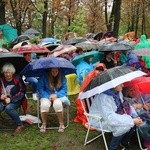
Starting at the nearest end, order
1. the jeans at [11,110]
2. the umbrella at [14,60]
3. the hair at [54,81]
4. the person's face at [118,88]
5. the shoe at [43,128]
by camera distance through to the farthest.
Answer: the person's face at [118,88], the jeans at [11,110], the umbrella at [14,60], the shoe at [43,128], the hair at [54,81]

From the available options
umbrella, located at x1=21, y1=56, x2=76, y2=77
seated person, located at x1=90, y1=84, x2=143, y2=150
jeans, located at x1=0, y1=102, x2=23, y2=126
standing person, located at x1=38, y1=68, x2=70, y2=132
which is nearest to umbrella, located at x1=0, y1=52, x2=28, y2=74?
umbrella, located at x1=21, y1=56, x2=76, y2=77

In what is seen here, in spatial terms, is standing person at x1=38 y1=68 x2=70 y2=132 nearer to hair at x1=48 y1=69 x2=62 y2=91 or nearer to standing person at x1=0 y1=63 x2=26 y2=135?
hair at x1=48 y1=69 x2=62 y2=91

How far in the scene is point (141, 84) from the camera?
6.41m

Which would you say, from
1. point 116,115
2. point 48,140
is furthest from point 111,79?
point 48,140

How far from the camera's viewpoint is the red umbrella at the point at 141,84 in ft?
20.9

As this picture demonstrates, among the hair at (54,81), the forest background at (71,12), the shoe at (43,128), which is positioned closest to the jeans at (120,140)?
the shoe at (43,128)

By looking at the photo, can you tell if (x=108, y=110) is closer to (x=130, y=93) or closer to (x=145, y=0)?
(x=130, y=93)

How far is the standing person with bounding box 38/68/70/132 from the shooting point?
7254mm

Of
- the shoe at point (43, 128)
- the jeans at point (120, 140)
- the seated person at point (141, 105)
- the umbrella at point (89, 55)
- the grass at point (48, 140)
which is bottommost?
the grass at point (48, 140)

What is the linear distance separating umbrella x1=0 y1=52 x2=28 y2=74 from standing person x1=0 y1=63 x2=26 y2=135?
0.66ft

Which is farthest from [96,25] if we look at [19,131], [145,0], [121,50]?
[19,131]

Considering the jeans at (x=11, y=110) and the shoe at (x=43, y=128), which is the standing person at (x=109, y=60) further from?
the jeans at (x=11, y=110)

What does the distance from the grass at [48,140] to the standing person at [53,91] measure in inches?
8.7

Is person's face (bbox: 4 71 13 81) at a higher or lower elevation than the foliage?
higher
